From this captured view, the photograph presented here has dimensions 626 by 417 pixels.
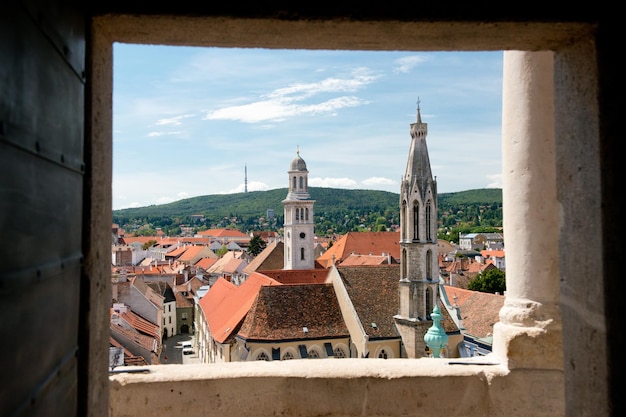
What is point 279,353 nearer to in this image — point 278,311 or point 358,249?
point 278,311

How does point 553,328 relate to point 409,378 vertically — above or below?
above

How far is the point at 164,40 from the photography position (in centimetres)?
209

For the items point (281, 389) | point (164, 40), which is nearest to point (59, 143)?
point (164, 40)

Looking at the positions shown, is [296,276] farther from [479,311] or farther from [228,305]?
[479,311]

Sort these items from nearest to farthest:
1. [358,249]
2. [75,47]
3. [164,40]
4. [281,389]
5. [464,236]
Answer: [75,47], [164,40], [281,389], [358,249], [464,236]

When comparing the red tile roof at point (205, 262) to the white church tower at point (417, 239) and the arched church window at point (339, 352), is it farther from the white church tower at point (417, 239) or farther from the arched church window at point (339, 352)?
the arched church window at point (339, 352)

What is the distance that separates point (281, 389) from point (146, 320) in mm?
30286

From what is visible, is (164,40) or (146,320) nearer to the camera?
(164,40)

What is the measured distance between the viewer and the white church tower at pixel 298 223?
59406mm

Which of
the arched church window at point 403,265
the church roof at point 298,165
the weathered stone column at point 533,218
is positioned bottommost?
the arched church window at point 403,265

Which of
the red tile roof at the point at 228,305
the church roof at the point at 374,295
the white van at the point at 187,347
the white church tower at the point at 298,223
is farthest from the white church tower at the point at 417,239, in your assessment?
the white church tower at the point at 298,223

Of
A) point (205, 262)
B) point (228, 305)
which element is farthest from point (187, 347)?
point (205, 262)

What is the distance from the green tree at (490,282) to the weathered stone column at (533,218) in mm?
53791

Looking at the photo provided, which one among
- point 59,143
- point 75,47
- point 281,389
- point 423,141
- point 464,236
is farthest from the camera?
point 464,236
